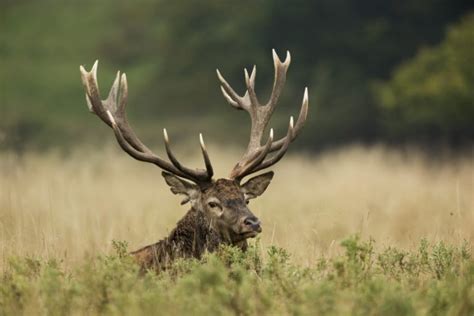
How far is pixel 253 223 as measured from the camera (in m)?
5.91

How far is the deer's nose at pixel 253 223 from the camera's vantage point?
5895mm

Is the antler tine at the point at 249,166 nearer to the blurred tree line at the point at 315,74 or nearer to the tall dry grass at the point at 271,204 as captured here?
the tall dry grass at the point at 271,204

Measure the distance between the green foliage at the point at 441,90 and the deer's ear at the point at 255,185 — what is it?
50.5 feet

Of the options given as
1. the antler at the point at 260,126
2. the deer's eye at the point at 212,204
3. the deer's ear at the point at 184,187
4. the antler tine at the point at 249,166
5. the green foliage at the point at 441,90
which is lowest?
the deer's eye at the point at 212,204

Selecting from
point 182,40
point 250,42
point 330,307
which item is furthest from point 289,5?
point 330,307

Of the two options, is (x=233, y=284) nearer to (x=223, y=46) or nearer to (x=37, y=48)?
(x=223, y=46)

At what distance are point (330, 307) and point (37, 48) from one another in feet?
163

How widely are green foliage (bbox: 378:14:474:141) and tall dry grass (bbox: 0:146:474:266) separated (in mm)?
5562

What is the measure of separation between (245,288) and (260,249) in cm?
166

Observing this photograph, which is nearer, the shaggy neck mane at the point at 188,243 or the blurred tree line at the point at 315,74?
the shaggy neck mane at the point at 188,243

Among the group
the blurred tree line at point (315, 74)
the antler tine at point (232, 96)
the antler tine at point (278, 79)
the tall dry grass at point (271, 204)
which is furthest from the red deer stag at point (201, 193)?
the blurred tree line at point (315, 74)

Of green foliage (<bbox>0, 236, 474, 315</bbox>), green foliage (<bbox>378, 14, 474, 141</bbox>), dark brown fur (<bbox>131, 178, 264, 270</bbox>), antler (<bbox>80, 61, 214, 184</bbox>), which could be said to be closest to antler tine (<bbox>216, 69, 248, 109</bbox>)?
antler (<bbox>80, 61, 214, 184</bbox>)

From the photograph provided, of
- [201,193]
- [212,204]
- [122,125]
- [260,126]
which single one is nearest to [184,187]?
[201,193]

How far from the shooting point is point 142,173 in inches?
574
